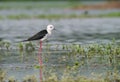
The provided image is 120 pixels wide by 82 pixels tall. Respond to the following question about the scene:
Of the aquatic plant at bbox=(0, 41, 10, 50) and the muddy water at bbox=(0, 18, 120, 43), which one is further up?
the aquatic plant at bbox=(0, 41, 10, 50)

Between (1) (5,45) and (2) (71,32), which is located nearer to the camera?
(1) (5,45)

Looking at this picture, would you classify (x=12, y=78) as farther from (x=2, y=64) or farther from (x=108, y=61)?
(x=108, y=61)

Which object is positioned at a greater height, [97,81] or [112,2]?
[97,81]

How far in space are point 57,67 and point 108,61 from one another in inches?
67.5

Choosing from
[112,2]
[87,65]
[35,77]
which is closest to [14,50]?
[87,65]

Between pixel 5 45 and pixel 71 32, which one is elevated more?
pixel 5 45

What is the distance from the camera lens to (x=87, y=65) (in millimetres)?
14352

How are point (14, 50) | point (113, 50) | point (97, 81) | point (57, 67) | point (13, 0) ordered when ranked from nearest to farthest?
point (97, 81) < point (57, 67) < point (113, 50) < point (14, 50) < point (13, 0)

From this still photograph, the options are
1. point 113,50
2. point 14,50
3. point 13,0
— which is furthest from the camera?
point 13,0

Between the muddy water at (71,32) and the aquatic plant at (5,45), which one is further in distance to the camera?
the muddy water at (71,32)

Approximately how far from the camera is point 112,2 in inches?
2235

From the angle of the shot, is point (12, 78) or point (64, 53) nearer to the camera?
point (12, 78)

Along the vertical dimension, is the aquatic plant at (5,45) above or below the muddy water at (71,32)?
above

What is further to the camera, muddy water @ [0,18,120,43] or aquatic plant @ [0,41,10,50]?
muddy water @ [0,18,120,43]
